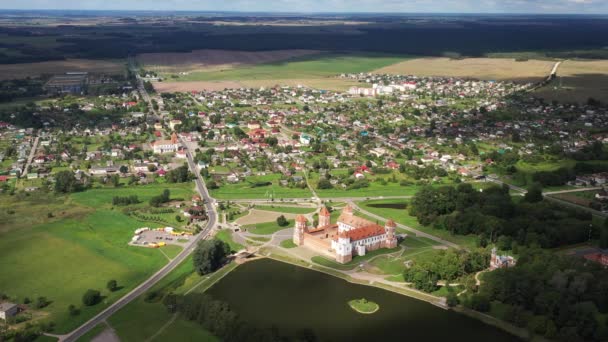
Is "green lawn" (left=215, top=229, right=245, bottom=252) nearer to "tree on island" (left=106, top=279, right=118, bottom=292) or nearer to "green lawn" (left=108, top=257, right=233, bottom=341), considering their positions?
"green lawn" (left=108, top=257, right=233, bottom=341)

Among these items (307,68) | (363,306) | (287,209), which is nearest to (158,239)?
(287,209)

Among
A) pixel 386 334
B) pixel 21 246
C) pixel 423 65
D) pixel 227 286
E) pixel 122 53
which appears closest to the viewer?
pixel 386 334

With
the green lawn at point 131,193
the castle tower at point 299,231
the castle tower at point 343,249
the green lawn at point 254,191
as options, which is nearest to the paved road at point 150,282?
the green lawn at point 254,191

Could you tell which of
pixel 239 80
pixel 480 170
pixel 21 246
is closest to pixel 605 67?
pixel 239 80

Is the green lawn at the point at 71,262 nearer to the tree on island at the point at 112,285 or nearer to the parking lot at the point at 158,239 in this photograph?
the tree on island at the point at 112,285

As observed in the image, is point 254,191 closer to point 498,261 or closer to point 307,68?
point 498,261

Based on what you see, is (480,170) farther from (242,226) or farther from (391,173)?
(242,226)

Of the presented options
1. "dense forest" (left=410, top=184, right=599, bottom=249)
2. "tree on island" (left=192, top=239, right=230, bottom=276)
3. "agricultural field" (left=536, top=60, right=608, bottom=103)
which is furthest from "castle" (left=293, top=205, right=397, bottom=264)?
"agricultural field" (left=536, top=60, right=608, bottom=103)
